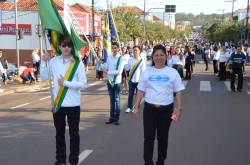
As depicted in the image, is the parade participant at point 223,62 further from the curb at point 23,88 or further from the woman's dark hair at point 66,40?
the woman's dark hair at point 66,40

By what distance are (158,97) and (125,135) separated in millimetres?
3218

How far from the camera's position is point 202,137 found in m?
9.33

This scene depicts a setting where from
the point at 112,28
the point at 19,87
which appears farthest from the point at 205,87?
the point at 112,28

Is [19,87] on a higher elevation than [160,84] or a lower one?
lower

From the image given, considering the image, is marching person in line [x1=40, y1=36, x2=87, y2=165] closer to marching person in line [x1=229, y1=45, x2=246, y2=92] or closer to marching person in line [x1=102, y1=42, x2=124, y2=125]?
marching person in line [x1=102, y1=42, x2=124, y2=125]

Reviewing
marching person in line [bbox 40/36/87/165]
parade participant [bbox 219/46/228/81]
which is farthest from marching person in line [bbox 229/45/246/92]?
marching person in line [bbox 40/36/87/165]

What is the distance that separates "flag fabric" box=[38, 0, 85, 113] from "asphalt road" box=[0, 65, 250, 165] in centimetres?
127

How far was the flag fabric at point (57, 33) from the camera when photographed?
21.6ft

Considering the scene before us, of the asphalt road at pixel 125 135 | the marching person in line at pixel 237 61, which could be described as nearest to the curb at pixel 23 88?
the asphalt road at pixel 125 135

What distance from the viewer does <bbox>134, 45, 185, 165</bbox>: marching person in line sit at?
252 inches

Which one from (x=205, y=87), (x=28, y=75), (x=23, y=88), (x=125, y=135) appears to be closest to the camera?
(x=125, y=135)

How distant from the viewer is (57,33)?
23.0 feet

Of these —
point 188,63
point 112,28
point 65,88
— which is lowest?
point 188,63

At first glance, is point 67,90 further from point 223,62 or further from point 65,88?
point 223,62
